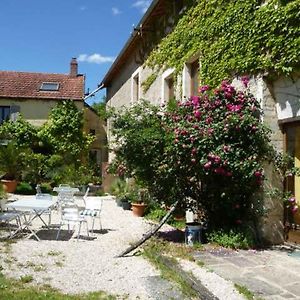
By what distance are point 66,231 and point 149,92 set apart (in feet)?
22.3

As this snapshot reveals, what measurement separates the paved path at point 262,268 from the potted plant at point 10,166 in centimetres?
1300

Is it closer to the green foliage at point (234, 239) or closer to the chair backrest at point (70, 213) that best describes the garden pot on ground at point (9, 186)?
the chair backrest at point (70, 213)

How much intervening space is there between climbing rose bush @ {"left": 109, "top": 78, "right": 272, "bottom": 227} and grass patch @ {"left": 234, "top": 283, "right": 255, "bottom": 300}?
2.43m

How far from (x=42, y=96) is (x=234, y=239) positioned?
18.6 metres

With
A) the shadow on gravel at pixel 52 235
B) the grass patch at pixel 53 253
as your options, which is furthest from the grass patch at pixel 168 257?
the shadow on gravel at pixel 52 235

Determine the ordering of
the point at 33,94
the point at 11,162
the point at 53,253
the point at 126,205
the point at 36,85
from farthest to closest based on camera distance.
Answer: the point at 36,85 < the point at 33,94 < the point at 11,162 < the point at 126,205 < the point at 53,253

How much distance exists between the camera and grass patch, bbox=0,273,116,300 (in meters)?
4.51

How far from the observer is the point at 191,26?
10484 millimetres

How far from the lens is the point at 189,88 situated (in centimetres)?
1101

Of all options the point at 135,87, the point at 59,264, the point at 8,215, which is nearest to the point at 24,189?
the point at 135,87

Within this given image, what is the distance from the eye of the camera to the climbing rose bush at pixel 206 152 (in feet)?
23.4

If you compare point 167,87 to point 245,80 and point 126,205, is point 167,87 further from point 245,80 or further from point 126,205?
point 245,80

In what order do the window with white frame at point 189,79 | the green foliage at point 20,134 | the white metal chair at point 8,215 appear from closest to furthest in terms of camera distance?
1. the white metal chair at point 8,215
2. the window with white frame at point 189,79
3. the green foliage at point 20,134

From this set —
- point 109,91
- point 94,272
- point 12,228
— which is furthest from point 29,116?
point 94,272
